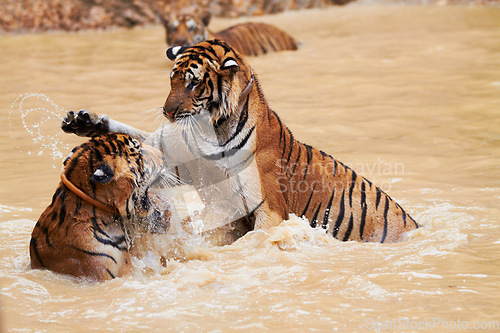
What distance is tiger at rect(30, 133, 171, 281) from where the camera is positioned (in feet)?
9.71

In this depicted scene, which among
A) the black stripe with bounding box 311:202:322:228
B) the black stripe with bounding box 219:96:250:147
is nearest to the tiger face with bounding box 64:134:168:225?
the black stripe with bounding box 219:96:250:147

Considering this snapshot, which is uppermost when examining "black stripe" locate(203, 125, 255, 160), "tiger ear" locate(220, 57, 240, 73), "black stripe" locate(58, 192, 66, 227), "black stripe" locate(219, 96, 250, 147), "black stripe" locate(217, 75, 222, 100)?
"tiger ear" locate(220, 57, 240, 73)

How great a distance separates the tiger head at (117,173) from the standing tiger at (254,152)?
252 mm

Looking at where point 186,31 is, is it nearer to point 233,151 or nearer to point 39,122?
point 39,122

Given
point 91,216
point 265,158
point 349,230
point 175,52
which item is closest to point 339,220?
point 349,230

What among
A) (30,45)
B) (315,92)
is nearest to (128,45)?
(30,45)

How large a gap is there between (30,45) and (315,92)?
4.34m

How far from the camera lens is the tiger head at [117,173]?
9.80 ft

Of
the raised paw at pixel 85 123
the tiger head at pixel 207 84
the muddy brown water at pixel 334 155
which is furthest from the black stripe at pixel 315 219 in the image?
the raised paw at pixel 85 123

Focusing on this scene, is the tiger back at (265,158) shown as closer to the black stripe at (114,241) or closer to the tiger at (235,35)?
the black stripe at (114,241)

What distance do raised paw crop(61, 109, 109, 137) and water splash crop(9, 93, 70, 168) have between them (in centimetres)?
166

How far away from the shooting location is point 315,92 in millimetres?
7230

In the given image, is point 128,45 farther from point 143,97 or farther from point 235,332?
point 235,332

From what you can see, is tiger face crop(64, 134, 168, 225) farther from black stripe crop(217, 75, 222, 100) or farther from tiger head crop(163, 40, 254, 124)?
black stripe crop(217, 75, 222, 100)
